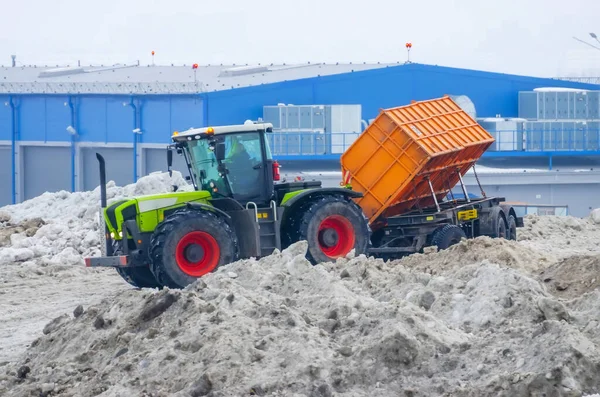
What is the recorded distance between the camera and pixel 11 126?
122ft

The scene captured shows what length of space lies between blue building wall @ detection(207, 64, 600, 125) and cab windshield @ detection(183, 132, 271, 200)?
16.6m

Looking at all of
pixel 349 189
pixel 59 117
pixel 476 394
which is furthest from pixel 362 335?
pixel 59 117

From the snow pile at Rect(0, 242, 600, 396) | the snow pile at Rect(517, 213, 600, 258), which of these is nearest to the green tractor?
the snow pile at Rect(0, 242, 600, 396)

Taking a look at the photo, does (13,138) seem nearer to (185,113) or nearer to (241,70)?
(185,113)

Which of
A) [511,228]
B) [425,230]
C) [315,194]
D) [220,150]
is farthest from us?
[511,228]

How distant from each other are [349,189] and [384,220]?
1241 millimetres

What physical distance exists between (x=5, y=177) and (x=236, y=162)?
2280cm

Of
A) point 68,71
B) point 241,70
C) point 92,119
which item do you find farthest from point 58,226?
point 68,71

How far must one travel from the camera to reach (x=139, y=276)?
1662 cm

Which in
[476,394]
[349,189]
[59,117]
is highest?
[59,117]

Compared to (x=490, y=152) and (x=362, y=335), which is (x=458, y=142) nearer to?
(x=362, y=335)

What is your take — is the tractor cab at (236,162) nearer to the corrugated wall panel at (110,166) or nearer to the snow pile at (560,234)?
the snow pile at (560,234)

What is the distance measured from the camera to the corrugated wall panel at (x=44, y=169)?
120ft

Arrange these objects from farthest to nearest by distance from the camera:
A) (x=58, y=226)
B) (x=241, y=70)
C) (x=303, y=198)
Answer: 1. (x=241, y=70)
2. (x=58, y=226)
3. (x=303, y=198)
